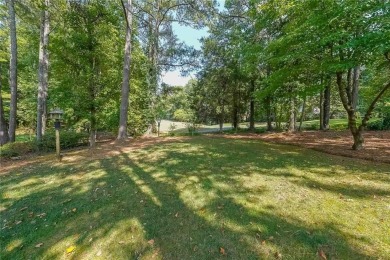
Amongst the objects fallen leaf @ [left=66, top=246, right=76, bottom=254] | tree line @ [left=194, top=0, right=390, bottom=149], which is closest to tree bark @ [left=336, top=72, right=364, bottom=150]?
tree line @ [left=194, top=0, right=390, bottom=149]

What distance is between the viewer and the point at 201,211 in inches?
121

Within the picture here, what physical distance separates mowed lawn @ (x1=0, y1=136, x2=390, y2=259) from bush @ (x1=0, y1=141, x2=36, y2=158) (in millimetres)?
3366

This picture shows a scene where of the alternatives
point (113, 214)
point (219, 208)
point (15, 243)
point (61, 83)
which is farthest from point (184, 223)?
point (61, 83)

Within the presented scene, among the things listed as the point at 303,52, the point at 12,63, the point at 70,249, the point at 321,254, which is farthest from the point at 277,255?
the point at 12,63

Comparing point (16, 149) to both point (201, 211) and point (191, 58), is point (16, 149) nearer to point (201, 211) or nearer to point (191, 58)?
point (201, 211)

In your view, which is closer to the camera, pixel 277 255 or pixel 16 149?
pixel 277 255

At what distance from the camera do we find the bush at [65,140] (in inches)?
342

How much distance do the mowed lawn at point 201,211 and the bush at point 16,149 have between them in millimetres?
3366

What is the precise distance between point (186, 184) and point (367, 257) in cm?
271

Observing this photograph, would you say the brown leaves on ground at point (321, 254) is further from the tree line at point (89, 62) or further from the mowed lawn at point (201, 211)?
the tree line at point (89, 62)

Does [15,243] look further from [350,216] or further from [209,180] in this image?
[350,216]

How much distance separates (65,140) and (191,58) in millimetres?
9721

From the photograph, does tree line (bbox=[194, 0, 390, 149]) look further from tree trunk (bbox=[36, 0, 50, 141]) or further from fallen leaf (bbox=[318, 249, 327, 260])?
tree trunk (bbox=[36, 0, 50, 141])

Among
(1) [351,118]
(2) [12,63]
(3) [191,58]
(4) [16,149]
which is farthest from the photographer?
(3) [191,58]
